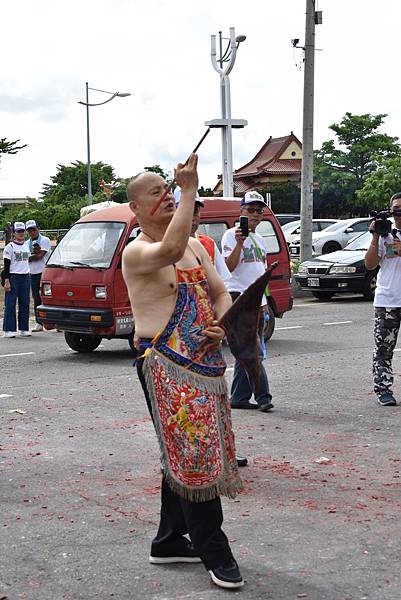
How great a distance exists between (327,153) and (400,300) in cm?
4922

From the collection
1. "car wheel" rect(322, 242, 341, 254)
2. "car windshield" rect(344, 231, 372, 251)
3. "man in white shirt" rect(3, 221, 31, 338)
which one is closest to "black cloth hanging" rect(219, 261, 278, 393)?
"man in white shirt" rect(3, 221, 31, 338)

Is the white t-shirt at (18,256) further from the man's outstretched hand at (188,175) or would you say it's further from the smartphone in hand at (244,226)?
the man's outstretched hand at (188,175)

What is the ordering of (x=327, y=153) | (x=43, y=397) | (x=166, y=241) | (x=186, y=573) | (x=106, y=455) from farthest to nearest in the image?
(x=327, y=153), (x=43, y=397), (x=106, y=455), (x=186, y=573), (x=166, y=241)

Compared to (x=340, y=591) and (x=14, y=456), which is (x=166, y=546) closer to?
(x=340, y=591)

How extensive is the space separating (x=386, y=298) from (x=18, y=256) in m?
8.19

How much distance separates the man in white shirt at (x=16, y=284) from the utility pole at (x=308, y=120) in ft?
30.8

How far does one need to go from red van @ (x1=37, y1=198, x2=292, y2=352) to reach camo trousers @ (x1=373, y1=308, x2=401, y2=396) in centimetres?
429

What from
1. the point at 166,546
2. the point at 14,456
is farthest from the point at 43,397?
the point at 166,546

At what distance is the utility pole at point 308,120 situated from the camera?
24078 mm

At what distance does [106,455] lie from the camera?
24.5 feet

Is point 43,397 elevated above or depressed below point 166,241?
below

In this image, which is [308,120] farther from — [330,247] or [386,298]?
[386,298]

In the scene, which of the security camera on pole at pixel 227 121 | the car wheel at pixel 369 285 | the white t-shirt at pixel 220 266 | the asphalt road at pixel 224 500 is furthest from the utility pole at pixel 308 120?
the white t-shirt at pixel 220 266

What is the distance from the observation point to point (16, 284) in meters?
16.0
